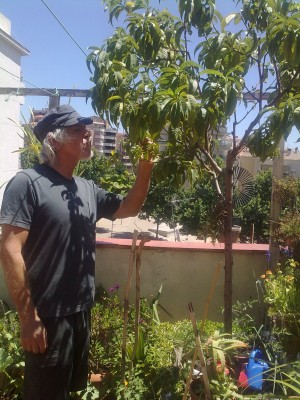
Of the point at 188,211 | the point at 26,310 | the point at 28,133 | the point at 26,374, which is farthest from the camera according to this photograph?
the point at 188,211

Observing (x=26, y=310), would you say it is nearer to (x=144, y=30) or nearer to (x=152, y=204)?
(x=144, y=30)

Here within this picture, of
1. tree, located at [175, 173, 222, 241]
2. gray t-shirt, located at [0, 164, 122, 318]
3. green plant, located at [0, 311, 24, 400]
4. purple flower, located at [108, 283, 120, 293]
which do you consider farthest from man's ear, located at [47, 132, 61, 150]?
tree, located at [175, 173, 222, 241]

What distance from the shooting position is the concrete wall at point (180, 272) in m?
3.56

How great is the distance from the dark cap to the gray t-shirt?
0.21 meters

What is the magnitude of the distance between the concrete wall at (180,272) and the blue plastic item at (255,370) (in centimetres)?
89

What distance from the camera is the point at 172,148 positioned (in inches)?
96.9

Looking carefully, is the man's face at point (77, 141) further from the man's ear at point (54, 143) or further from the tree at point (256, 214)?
the tree at point (256, 214)

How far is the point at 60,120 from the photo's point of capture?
1.98 metres

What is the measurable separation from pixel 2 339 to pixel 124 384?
946 millimetres

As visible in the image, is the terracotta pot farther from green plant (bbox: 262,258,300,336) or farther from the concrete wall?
green plant (bbox: 262,258,300,336)

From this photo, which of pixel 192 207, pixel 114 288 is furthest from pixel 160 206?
pixel 114 288

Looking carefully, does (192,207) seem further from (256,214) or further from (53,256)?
(53,256)

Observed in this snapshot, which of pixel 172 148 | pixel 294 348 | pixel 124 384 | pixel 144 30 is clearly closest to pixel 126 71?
pixel 144 30

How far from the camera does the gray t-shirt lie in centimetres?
172
